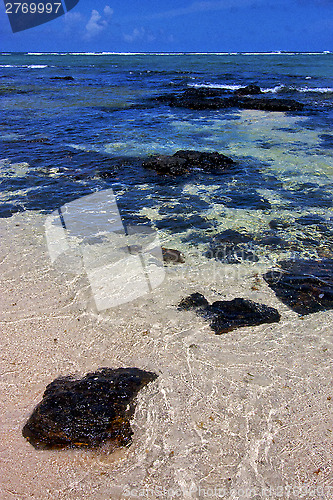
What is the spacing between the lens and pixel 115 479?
2592 mm

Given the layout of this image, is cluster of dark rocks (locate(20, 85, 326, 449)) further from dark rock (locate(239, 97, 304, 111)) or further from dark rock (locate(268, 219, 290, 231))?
dark rock (locate(239, 97, 304, 111))

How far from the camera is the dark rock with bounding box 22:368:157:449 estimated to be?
111 inches

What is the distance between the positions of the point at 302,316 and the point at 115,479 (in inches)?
109

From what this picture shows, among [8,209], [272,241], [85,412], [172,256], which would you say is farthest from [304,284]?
[8,209]

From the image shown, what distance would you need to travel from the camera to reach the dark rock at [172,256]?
5.44 metres

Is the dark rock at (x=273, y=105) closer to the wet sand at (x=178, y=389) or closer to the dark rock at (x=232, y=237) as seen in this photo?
the dark rock at (x=232, y=237)

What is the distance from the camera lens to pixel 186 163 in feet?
32.3

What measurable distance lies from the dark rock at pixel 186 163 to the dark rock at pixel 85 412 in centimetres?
701

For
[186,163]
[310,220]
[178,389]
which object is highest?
[186,163]

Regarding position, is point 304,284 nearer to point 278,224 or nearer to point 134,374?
point 278,224

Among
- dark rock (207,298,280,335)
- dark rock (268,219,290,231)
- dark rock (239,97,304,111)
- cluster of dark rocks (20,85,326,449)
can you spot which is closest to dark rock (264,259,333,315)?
cluster of dark rocks (20,85,326,449)

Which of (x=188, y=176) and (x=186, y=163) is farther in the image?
(x=186, y=163)

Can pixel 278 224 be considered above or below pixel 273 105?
below

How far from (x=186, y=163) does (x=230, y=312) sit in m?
6.37
